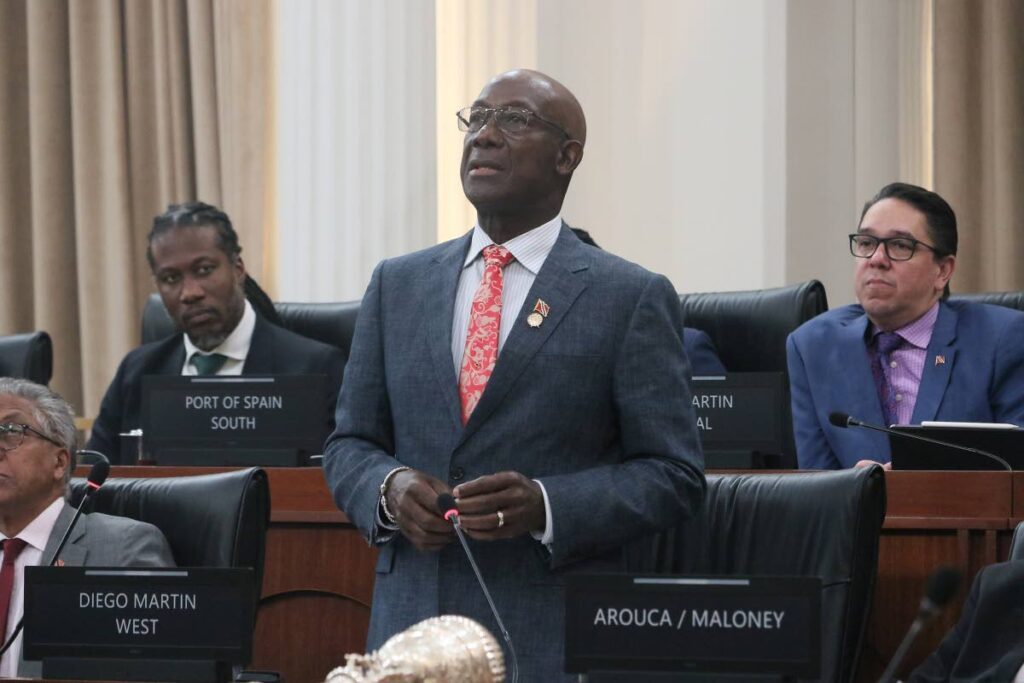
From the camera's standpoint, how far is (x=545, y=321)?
226 cm

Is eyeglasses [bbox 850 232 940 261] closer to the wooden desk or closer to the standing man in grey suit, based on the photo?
the wooden desk

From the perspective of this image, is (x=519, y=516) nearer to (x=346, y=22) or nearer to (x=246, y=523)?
(x=246, y=523)

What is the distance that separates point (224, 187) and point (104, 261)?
1.68 feet

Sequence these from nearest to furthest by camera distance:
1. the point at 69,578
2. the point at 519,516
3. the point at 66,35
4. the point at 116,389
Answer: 1. the point at 519,516
2. the point at 69,578
3. the point at 116,389
4. the point at 66,35

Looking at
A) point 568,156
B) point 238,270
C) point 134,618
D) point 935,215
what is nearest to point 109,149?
point 238,270

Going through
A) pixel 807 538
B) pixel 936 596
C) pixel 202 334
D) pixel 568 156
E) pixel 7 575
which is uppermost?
pixel 568 156

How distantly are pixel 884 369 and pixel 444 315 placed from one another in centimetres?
171

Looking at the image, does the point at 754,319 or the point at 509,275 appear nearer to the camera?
the point at 509,275

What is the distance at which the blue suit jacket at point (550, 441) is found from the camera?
7.19 feet

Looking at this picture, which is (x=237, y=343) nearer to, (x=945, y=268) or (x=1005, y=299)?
(x=945, y=268)

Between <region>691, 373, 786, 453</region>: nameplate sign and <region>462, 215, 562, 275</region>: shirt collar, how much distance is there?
3.65 ft

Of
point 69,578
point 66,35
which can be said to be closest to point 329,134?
point 66,35

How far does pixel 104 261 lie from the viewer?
558cm

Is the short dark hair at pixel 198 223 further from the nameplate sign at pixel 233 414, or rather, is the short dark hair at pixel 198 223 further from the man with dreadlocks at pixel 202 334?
the nameplate sign at pixel 233 414
